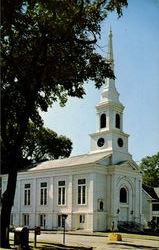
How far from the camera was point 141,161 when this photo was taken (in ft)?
245

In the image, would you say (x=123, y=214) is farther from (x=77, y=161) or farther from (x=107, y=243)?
(x=107, y=243)

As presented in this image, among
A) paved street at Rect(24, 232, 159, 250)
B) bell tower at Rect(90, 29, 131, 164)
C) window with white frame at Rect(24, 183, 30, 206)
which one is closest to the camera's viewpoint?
paved street at Rect(24, 232, 159, 250)

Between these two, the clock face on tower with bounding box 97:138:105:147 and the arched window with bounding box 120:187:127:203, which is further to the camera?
the clock face on tower with bounding box 97:138:105:147

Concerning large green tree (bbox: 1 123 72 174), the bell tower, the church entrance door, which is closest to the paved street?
the church entrance door

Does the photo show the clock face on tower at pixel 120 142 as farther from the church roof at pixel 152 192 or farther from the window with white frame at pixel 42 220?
the church roof at pixel 152 192

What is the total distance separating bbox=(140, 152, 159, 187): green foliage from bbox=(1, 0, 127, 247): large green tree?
175 ft

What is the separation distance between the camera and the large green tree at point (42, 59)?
60.7 feet

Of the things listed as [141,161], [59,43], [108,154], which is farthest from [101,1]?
[141,161]

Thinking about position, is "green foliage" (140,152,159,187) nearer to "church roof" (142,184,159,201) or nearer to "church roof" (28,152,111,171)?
"church roof" (142,184,159,201)

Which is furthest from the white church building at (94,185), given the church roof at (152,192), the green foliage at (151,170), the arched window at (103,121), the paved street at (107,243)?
the green foliage at (151,170)

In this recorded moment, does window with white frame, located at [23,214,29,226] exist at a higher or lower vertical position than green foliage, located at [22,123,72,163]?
lower

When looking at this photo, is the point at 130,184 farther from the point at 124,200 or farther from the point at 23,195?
the point at 23,195

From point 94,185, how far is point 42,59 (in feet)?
76.2

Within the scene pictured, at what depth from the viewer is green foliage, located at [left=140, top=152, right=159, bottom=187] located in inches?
2867
